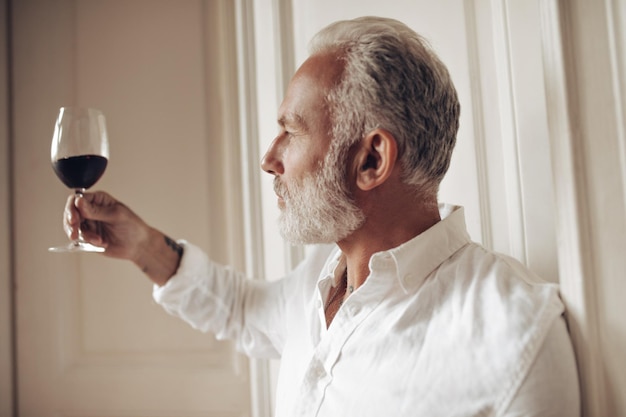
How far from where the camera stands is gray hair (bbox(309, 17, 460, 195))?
1076mm

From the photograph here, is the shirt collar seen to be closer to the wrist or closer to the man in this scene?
the man

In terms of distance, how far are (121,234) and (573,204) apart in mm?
996

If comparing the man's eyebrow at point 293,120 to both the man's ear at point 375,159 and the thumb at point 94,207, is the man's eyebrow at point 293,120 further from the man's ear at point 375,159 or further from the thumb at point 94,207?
the thumb at point 94,207

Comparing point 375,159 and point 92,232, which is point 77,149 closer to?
point 92,232

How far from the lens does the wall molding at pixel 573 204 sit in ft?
2.84

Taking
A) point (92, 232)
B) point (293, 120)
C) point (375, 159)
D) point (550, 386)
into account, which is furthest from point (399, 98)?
point (92, 232)

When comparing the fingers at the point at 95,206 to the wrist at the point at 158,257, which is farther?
the wrist at the point at 158,257

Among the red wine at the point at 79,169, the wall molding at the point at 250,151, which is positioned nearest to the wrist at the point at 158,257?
the red wine at the point at 79,169

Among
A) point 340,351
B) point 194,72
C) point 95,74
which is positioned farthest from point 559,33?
point 95,74

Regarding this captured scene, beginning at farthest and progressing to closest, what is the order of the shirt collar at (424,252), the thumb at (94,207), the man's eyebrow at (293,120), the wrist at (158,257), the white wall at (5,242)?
the white wall at (5,242) < the wrist at (158,257) < the thumb at (94,207) < the man's eyebrow at (293,120) < the shirt collar at (424,252)

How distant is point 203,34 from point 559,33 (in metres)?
1.25

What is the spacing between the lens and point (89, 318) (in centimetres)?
189

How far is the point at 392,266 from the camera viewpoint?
105 centimetres

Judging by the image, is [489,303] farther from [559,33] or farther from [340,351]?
[559,33]
